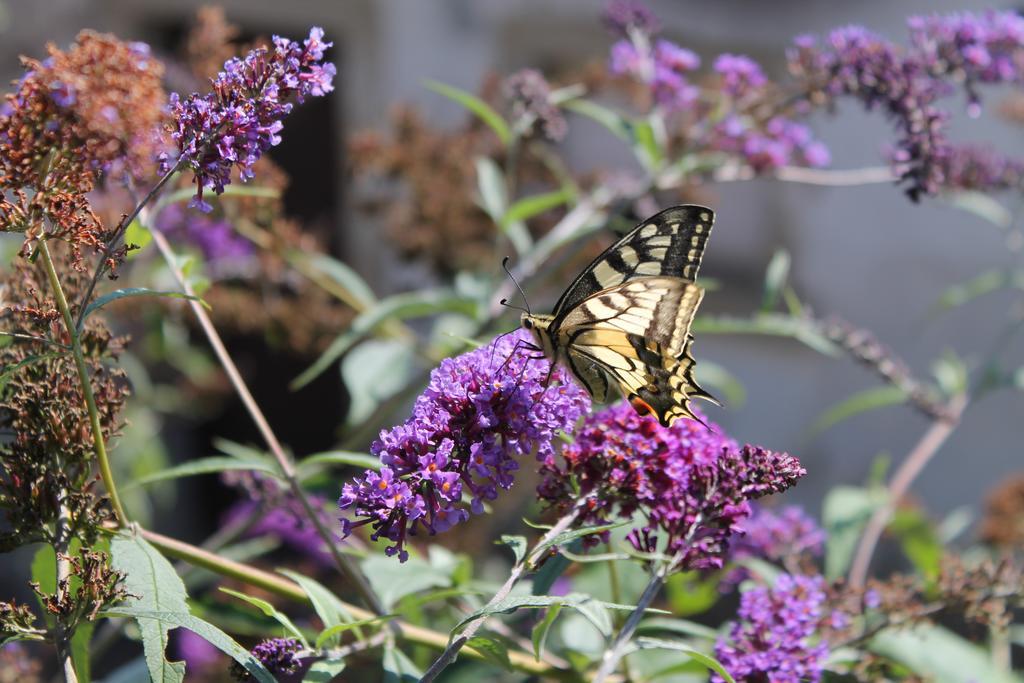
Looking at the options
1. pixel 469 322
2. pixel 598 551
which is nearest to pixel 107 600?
pixel 598 551

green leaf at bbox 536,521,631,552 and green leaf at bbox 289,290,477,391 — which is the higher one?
green leaf at bbox 289,290,477,391

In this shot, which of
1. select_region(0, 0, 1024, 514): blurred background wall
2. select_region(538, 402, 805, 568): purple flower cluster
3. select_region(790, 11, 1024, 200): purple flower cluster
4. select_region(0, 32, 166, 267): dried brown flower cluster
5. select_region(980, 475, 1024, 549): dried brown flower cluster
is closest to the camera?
select_region(0, 32, 166, 267): dried brown flower cluster

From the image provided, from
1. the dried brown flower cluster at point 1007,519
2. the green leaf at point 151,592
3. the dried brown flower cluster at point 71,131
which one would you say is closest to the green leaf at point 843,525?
the dried brown flower cluster at point 1007,519

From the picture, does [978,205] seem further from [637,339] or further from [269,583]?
[269,583]

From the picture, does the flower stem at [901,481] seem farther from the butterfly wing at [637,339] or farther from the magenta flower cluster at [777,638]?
the butterfly wing at [637,339]

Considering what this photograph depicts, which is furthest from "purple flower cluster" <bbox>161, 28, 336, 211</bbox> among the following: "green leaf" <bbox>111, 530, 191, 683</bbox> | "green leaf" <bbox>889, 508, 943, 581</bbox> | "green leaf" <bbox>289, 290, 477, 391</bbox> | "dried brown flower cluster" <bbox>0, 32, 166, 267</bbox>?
"green leaf" <bbox>889, 508, 943, 581</bbox>

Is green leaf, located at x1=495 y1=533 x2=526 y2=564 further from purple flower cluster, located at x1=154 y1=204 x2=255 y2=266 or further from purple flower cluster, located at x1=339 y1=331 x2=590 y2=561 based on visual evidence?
purple flower cluster, located at x1=154 y1=204 x2=255 y2=266
